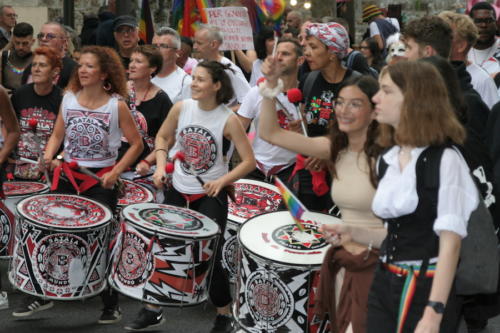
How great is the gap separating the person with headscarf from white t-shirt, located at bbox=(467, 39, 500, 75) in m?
2.29

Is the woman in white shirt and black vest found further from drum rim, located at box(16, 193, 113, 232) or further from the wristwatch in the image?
drum rim, located at box(16, 193, 113, 232)

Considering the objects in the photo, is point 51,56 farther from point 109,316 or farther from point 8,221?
point 109,316

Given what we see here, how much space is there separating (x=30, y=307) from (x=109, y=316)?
1.82 feet

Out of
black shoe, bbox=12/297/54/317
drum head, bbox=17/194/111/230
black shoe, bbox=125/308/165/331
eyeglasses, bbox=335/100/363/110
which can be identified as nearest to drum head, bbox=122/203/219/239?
drum head, bbox=17/194/111/230

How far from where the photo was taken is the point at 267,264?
14.6ft

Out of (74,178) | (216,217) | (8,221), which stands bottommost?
(8,221)

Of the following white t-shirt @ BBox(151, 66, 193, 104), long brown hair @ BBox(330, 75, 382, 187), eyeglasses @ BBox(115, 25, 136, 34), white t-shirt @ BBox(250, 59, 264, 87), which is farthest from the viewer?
white t-shirt @ BBox(250, 59, 264, 87)

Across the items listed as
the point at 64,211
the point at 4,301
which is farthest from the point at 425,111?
the point at 4,301

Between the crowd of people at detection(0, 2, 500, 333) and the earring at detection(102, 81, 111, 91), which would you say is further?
the earring at detection(102, 81, 111, 91)

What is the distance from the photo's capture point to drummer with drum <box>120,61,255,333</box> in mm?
5457

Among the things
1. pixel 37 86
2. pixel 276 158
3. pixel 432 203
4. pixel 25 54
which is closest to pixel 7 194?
pixel 37 86

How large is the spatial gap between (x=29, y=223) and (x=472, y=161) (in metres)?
2.78

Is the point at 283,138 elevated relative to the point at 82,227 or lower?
elevated

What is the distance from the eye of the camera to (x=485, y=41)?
25.0 feet
